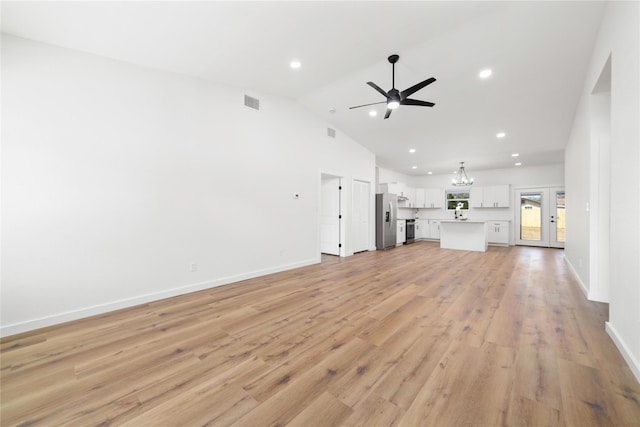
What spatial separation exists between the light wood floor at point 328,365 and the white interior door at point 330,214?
10.5 ft

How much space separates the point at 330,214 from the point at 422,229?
578cm

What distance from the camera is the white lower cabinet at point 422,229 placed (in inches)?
409

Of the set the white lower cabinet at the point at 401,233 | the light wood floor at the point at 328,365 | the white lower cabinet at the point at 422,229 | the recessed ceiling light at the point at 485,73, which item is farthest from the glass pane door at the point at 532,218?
the recessed ceiling light at the point at 485,73

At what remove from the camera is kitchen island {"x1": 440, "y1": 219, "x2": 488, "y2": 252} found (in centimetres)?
718

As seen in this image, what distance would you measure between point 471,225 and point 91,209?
28.0 ft

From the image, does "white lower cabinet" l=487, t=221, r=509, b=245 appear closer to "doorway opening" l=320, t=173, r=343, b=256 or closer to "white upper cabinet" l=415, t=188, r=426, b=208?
"white upper cabinet" l=415, t=188, r=426, b=208

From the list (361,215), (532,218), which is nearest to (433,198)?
(532,218)

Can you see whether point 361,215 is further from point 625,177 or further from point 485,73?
point 625,177

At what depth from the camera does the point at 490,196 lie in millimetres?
9078

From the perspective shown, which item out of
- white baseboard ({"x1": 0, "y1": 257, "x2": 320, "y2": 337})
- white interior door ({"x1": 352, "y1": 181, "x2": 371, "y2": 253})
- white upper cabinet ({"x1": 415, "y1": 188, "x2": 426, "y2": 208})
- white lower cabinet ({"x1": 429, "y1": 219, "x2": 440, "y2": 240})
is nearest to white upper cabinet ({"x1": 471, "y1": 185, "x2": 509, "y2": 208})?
white lower cabinet ({"x1": 429, "y1": 219, "x2": 440, "y2": 240})

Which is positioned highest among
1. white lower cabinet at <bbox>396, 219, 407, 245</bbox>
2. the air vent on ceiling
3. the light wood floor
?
the air vent on ceiling

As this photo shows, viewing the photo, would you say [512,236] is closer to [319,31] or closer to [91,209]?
[319,31]

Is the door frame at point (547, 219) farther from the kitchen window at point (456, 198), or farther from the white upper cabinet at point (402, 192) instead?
Result: the white upper cabinet at point (402, 192)

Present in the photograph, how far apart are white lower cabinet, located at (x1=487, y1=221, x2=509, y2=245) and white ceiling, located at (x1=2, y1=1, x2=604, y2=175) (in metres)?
4.57
